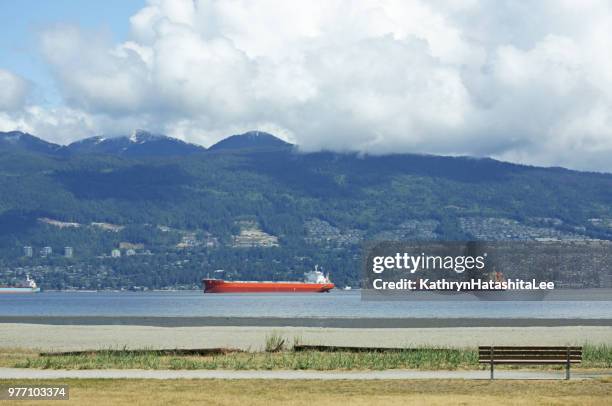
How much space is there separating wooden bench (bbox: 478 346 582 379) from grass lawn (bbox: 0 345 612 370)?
298cm

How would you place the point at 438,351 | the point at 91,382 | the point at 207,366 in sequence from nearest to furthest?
the point at 91,382
the point at 207,366
the point at 438,351

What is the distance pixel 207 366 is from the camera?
3500cm

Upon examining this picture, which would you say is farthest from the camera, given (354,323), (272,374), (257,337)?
(354,323)

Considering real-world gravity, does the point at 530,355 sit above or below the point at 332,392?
above

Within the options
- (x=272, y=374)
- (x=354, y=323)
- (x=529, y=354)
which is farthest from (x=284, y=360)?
(x=354, y=323)

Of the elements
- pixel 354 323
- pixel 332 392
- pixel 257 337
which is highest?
pixel 354 323

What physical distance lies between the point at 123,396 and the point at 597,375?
14229mm

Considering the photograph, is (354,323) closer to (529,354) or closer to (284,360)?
(284,360)

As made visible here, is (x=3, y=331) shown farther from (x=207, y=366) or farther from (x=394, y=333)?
(x=207, y=366)

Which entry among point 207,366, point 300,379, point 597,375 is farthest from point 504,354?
point 207,366

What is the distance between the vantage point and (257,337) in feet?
201

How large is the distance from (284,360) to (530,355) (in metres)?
8.95

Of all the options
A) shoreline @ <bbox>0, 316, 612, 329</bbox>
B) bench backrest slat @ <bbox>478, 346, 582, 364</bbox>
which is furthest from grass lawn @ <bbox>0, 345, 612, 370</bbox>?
shoreline @ <bbox>0, 316, 612, 329</bbox>

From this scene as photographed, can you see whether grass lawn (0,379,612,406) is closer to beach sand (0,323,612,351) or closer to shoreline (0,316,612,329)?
beach sand (0,323,612,351)
